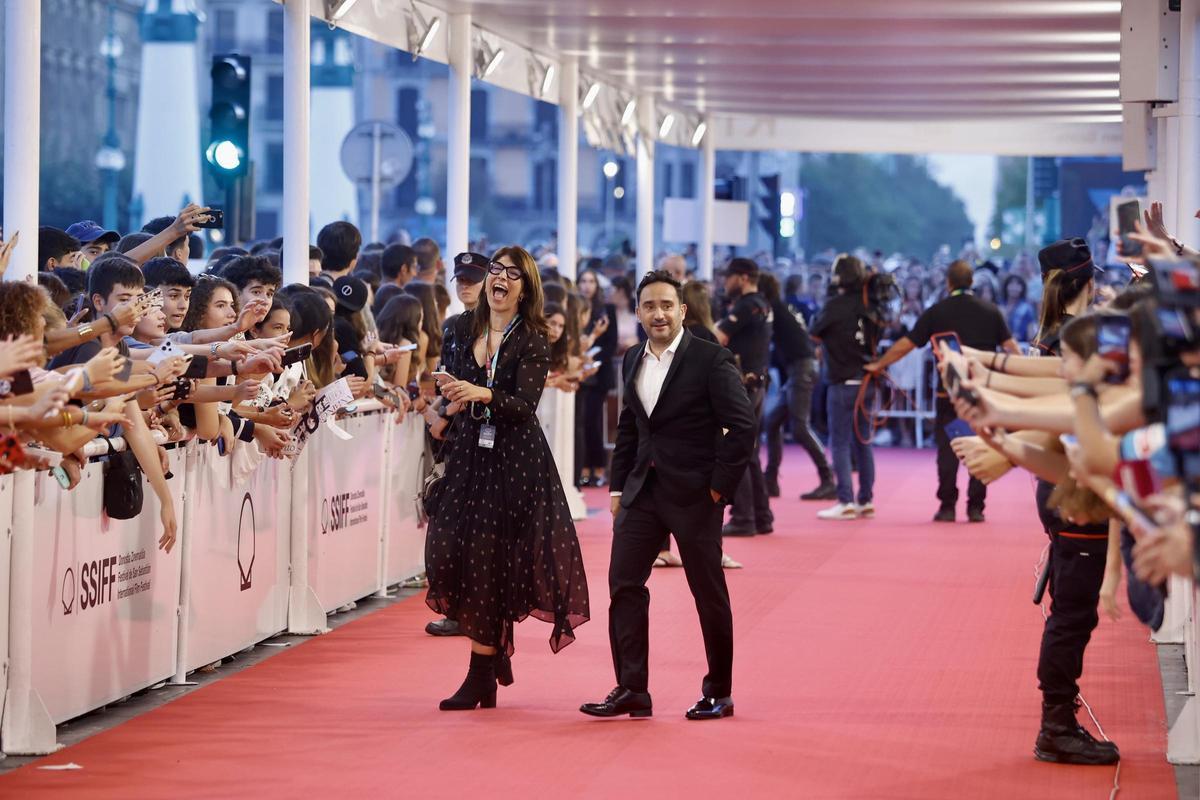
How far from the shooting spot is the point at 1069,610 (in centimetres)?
666

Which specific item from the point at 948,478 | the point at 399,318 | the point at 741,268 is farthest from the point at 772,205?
the point at 399,318

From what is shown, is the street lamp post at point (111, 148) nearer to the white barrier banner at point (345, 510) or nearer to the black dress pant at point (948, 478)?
the black dress pant at point (948, 478)

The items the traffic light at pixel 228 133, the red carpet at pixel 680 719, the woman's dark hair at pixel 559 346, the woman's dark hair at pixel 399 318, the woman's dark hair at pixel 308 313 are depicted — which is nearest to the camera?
the red carpet at pixel 680 719

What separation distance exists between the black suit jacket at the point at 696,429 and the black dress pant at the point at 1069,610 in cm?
133

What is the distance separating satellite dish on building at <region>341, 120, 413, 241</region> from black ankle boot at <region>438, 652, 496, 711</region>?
315 inches

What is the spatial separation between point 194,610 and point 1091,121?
54.3 ft

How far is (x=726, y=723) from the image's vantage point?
24.2 ft

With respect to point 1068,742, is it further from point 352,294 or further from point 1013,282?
point 1013,282

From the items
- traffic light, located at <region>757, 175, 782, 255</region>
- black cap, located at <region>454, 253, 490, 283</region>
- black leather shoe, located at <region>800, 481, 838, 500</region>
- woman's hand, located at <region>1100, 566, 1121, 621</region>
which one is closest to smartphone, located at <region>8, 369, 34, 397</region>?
woman's hand, located at <region>1100, 566, 1121, 621</region>

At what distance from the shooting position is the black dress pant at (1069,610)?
21.6 feet

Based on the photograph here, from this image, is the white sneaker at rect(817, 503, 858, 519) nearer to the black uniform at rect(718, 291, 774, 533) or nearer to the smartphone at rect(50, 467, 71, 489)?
the black uniform at rect(718, 291, 774, 533)

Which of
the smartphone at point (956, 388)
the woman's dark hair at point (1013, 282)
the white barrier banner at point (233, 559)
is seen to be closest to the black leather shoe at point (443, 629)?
the white barrier banner at point (233, 559)

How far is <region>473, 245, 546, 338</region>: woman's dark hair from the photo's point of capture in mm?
7562

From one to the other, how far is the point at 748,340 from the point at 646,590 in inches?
234
